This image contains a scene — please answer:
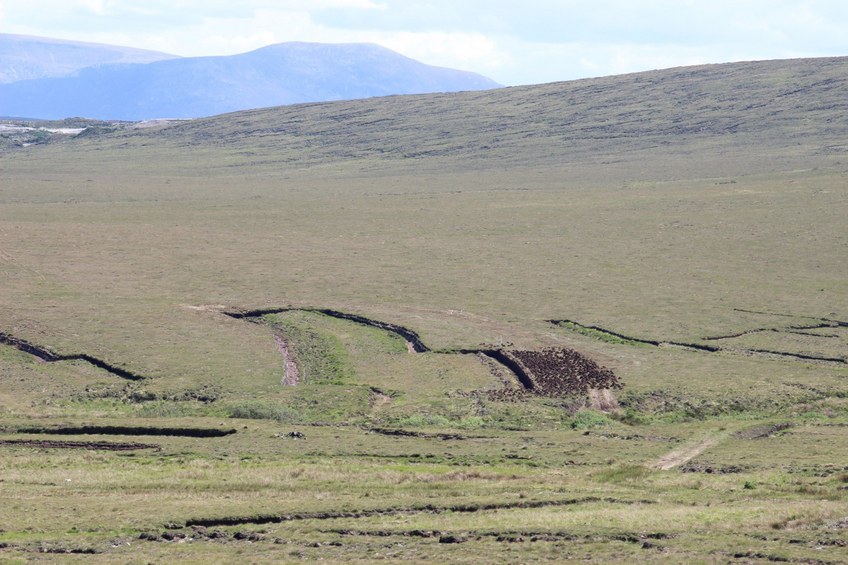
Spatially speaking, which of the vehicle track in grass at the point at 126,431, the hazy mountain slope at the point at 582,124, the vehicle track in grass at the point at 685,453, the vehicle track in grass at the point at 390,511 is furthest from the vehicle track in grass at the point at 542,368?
the hazy mountain slope at the point at 582,124

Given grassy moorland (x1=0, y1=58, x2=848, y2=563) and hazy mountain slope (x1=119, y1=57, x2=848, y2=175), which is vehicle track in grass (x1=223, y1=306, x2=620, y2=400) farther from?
hazy mountain slope (x1=119, y1=57, x2=848, y2=175)

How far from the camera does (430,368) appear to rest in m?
40.7

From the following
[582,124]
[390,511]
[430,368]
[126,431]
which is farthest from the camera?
[582,124]

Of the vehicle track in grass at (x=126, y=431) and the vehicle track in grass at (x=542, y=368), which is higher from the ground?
the vehicle track in grass at (x=542, y=368)

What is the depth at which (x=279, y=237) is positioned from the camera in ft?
244

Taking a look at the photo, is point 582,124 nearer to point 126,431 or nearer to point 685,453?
point 685,453

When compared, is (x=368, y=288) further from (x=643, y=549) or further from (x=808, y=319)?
(x=643, y=549)

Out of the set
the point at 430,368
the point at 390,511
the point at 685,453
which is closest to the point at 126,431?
the point at 390,511

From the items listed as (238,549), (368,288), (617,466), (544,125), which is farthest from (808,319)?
(544,125)

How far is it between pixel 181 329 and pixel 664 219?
144 feet

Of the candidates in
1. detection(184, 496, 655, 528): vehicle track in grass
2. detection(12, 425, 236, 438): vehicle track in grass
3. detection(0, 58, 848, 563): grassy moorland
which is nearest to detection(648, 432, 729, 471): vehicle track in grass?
detection(0, 58, 848, 563): grassy moorland

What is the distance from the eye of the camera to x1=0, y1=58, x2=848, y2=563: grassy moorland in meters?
21.4

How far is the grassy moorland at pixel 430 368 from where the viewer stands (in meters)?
21.4

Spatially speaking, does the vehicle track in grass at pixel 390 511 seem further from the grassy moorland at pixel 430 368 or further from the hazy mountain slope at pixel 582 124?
the hazy mountain slope at pixel 582 124
